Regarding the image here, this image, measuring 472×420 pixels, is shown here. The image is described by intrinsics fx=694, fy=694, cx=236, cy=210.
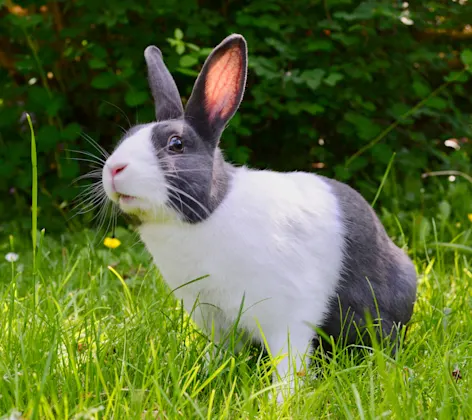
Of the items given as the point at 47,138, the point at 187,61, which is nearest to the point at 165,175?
the point at 187,61

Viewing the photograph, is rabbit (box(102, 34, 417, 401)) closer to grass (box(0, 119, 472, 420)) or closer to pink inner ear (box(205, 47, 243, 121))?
pink inner ear (box(205, 47, 243, 121))

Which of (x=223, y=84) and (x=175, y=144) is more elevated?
(x=223, y=84)

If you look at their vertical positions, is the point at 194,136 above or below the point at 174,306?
above

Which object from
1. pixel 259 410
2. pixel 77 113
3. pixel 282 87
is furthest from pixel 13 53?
pixel 259 410

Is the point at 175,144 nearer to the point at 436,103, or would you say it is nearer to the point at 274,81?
the point at 274,81

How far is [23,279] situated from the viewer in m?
3.19

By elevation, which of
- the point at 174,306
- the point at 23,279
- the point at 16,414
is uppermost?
the point at 16,414

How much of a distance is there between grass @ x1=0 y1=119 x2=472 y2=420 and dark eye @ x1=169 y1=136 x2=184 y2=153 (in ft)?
1.30

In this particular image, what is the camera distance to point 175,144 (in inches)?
80.2

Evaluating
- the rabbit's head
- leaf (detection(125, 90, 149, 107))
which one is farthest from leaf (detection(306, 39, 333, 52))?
the rabbit's head

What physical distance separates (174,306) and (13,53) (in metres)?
2.85

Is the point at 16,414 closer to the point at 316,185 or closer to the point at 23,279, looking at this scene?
the point at 316,185

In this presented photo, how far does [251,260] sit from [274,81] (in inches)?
78.2

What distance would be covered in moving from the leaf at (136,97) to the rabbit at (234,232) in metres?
1.55
